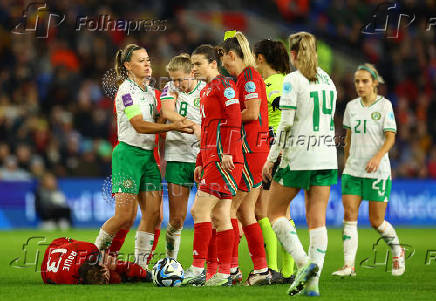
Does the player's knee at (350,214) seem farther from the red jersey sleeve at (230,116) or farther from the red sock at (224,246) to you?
the red jersey sleeve at (230,116)

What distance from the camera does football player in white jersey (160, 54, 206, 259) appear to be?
26.7 ft

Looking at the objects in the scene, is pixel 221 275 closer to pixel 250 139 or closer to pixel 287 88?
pixel 250 139

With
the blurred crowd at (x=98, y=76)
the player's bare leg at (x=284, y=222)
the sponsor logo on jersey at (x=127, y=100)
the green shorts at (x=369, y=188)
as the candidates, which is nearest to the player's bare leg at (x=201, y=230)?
the player's bare leg at (x=284, y=222)

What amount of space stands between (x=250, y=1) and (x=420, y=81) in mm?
5202

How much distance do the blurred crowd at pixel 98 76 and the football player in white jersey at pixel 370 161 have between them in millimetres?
8185

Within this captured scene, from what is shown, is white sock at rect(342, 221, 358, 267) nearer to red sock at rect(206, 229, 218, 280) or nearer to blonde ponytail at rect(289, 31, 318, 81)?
red sock at rect(206, 229, 218, 280)

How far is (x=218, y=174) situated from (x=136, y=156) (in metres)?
1.02

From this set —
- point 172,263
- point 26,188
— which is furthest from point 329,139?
point 26,188

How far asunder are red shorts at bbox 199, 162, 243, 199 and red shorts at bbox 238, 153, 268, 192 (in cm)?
30

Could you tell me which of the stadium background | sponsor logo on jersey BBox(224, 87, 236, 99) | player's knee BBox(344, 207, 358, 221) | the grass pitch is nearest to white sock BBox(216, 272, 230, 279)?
the grass pitch

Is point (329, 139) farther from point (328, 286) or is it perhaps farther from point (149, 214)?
point (149, 214)

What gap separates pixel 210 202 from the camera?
7.11 m

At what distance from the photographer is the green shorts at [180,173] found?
816 centimetres

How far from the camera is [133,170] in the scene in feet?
25.2
